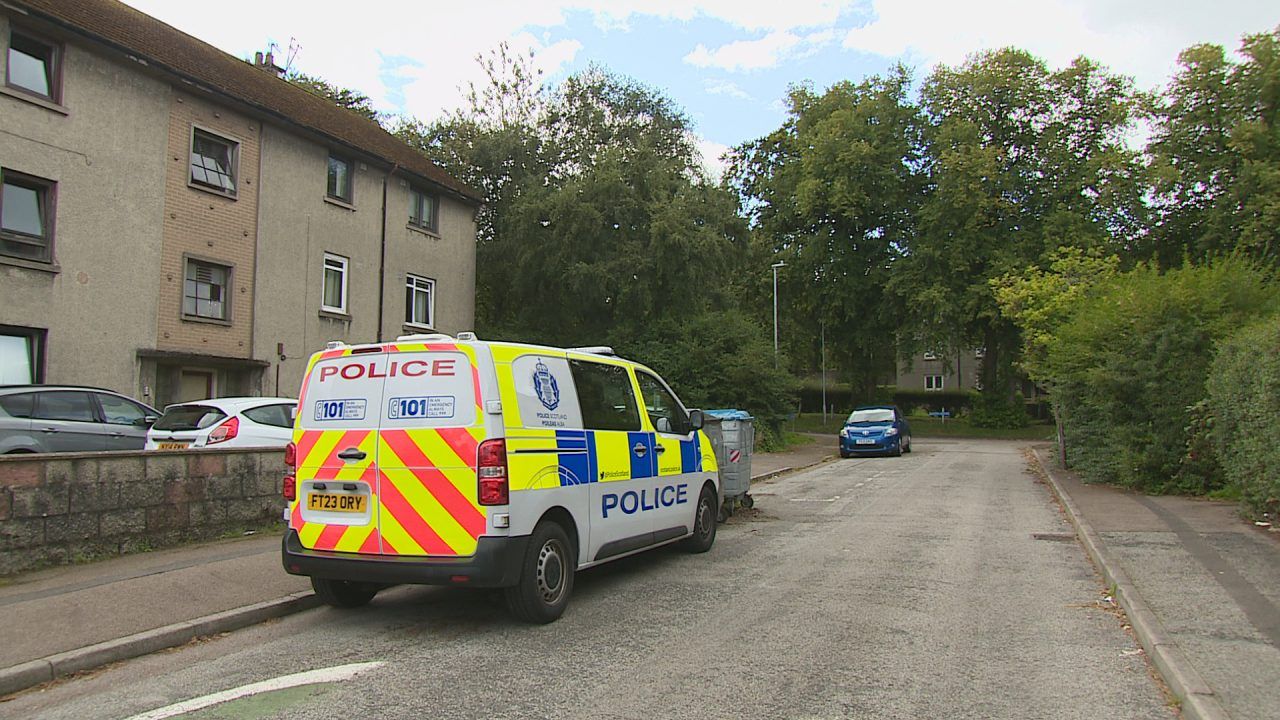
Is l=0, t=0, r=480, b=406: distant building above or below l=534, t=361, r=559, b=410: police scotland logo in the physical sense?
above

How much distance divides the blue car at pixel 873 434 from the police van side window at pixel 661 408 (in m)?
18.8

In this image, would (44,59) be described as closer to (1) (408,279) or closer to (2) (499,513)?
(1) (408,279)

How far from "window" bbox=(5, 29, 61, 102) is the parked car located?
657 cm

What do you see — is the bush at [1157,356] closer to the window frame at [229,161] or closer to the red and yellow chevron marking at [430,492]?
the red and yellow chevron marking at [430,492]

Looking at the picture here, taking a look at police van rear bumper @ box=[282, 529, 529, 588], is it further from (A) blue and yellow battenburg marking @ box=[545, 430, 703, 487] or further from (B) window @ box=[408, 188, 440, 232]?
(B) window @ box=[408, 188, 440, 232]

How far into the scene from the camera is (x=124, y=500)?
8391mm

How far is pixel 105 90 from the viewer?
16.6m

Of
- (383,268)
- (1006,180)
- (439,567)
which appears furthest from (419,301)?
(1006,180)

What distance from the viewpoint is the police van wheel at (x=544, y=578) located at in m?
6.22

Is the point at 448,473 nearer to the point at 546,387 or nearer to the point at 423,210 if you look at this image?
the point at 546,387

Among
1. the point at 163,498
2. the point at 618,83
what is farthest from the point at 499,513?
the point at 618,83

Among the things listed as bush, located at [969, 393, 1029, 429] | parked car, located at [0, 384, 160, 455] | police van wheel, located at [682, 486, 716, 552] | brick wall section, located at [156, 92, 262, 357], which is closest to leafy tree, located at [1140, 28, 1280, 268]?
bush, located at [969, 393, 1029, 429]

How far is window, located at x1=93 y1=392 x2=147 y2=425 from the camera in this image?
12.6 meters

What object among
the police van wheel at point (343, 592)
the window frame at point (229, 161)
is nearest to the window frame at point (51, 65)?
the window frame at point (229, 161)
